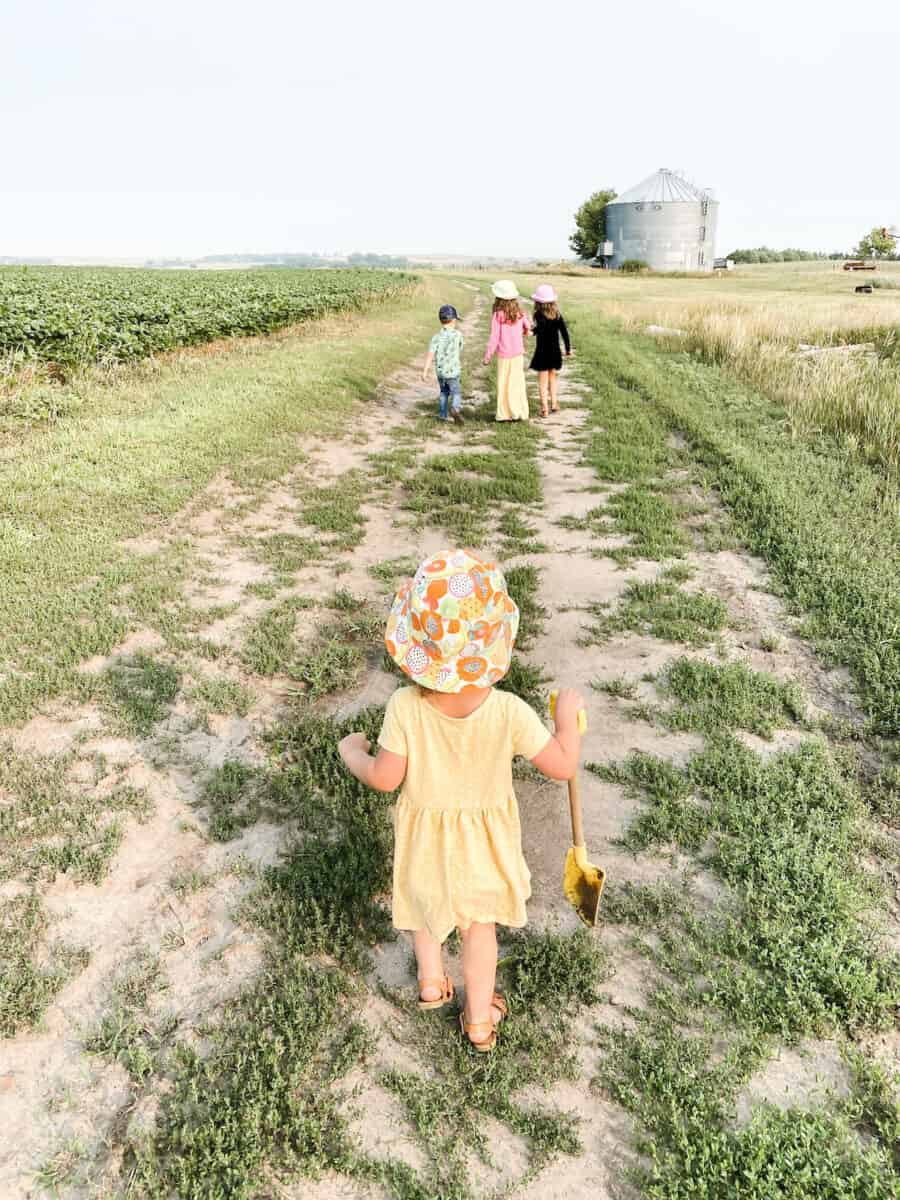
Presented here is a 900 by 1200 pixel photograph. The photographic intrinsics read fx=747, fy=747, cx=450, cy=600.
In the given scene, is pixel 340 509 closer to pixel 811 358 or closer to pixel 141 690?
pixel 141 690

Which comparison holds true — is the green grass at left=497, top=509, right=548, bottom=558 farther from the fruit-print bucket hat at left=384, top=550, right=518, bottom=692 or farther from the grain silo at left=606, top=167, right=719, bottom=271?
the grain silo at left=606, top=167, right=719, bottom=271

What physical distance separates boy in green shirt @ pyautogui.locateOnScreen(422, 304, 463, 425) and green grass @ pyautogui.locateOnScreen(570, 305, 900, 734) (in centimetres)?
220

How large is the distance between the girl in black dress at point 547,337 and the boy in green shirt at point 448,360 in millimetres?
1201

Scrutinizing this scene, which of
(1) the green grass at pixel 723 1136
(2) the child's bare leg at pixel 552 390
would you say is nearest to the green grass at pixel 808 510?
(2) the child's bare leg at pixel 552 390

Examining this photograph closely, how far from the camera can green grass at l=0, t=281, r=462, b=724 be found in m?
4.98

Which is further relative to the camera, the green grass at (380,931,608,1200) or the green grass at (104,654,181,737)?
the green grass at (104,654,181,737)

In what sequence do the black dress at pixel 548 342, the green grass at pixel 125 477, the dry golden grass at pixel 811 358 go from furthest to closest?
1. the black dress at pixel 548 342
2. the dry golden grass at pixel 811 358
3. the green grass at pixel 125 477

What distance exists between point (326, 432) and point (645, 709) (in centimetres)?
704

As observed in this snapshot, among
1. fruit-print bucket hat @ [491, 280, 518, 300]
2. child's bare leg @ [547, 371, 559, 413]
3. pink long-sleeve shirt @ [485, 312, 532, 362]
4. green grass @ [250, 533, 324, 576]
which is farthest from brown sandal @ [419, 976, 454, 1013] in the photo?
child's bare leg @ [547, 371, 559, 413]

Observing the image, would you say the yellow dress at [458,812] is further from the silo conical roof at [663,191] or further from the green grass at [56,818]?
the silo conical roof at [663,191]

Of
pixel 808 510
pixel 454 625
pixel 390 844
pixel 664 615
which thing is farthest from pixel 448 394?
pixel 454 625

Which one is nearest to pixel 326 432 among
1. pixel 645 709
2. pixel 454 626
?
pixel 645 709

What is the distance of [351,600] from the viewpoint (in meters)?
5.69

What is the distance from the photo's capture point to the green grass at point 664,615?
16.7ft
